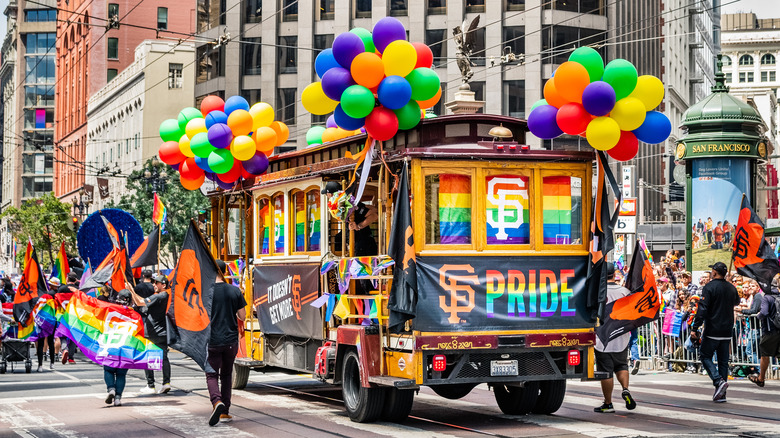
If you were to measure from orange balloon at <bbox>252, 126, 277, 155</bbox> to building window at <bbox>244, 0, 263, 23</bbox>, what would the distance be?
43.3 metres

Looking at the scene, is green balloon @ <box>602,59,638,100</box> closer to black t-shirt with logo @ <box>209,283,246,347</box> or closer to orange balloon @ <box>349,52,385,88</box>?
orange balloon @ <box>349,52,385,88</box>

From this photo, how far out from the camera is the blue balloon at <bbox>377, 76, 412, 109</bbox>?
37.9ft

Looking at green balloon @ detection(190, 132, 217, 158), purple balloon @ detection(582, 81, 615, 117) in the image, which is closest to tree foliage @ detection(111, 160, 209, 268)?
green balloon @ detection(190, 132, 217, 158)

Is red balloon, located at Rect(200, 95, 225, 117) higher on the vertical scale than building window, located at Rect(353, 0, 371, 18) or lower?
lower

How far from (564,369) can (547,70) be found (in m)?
41.3

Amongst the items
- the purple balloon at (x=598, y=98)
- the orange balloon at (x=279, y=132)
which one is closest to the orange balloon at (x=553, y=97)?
the purple balloon at (x=598, y=98)

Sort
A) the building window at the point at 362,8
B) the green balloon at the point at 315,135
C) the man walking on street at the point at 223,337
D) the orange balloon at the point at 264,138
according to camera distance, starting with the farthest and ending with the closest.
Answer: the building window at the point at 362,8 < the green balloon at the point at 315,135 < the orange balloon at the point at 264,138 < the man walking on street at the point at 223,337

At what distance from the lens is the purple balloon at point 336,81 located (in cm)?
1172

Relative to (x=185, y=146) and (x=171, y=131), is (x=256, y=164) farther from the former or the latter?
(x=171, y=131)

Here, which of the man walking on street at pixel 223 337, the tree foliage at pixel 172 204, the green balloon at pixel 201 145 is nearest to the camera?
the man walking on street at pixel 223 337

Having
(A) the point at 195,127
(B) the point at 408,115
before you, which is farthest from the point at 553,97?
(A) the point at 195,127

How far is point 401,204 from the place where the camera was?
11406 mm

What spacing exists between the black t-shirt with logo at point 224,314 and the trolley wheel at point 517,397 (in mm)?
3185

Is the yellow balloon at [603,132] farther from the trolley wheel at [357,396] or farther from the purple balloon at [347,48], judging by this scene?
the trolley wheel at [357,396]
